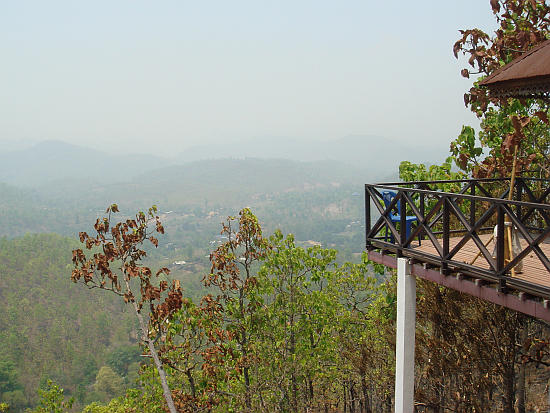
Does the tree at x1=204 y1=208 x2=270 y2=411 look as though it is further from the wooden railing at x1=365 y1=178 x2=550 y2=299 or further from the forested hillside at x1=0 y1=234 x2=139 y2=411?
the forested hillside at x1=0 y1=234 x2=139 y2=411

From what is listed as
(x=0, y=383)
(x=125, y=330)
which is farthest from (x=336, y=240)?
(x=0, y=383)

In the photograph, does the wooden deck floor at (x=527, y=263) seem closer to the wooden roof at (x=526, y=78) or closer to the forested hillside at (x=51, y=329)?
the wooden roof at (x=526, y=78)

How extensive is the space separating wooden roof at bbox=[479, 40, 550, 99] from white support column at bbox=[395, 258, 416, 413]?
181 centimetres

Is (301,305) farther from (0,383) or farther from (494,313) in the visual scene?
(0,383)

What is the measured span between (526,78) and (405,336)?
8.38 feet

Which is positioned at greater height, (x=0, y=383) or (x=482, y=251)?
(x=482, y=251)

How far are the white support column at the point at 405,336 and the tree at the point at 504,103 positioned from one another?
2894mm

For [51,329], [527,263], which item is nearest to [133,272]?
[527,263]

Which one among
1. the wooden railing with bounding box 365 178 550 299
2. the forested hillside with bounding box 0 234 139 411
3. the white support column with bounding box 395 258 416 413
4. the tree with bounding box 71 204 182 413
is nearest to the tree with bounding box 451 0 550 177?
the wooden railing with bounding box 365 178 550 299

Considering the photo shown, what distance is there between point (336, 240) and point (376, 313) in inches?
4914

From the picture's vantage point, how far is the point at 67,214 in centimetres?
17938

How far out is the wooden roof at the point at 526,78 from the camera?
3795mm

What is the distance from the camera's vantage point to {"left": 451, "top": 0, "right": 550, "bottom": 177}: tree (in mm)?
7020

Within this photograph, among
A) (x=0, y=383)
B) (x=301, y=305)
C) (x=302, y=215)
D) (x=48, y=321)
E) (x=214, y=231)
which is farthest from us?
(x=302, y=215)
